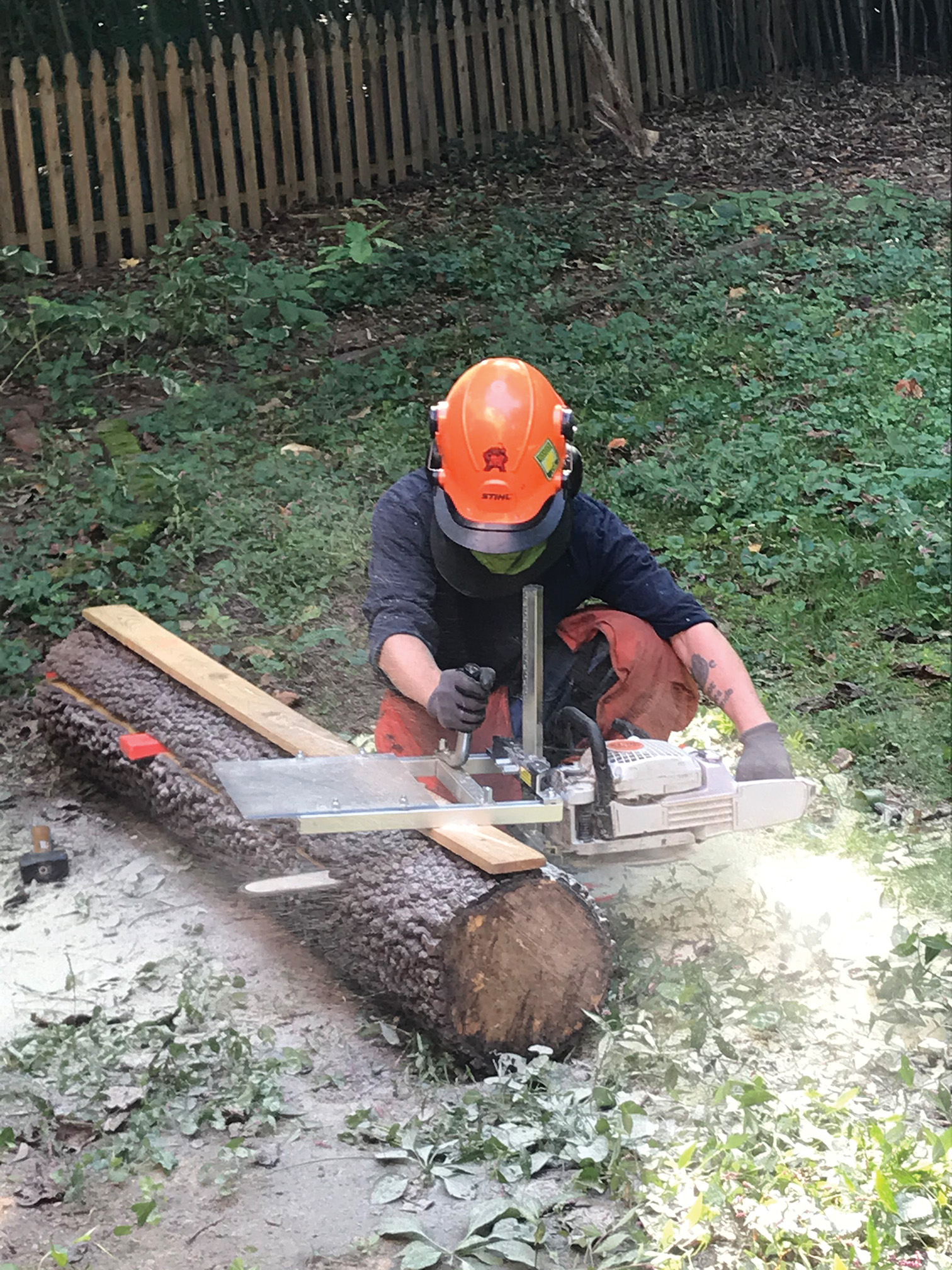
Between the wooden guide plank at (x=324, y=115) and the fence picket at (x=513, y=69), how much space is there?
4.77ft

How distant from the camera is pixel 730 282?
27.5 feet

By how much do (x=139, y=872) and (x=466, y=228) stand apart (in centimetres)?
588

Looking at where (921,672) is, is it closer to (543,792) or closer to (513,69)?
(543,792)

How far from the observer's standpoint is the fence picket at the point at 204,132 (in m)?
8.75

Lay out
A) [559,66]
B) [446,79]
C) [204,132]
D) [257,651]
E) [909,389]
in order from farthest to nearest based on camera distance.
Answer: [559,66]
[446,79]
[204,132]
[909,389]
[257,651]

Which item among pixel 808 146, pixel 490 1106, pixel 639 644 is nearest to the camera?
pixel 490 1106

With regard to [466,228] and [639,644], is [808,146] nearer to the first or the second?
[466,228]

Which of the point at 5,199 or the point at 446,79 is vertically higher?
the point at 446,79

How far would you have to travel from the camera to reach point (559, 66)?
34.3 ft

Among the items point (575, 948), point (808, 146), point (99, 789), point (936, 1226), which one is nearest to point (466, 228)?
point (808, 146)

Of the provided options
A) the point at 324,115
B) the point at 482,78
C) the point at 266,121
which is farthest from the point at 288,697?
the point at 482,78

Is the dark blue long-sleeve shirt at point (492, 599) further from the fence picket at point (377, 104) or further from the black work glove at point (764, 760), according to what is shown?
the fence picket at point (377, 104)

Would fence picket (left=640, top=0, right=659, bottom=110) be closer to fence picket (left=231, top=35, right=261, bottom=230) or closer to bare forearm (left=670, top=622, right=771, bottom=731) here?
fence picket (left=231, top=35, right=261, bottom=230)

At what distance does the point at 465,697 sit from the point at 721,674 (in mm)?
779
